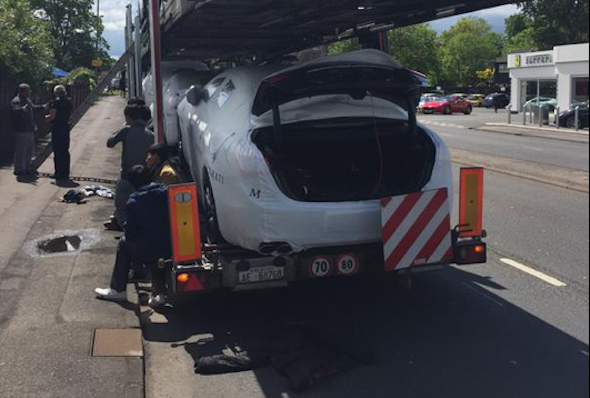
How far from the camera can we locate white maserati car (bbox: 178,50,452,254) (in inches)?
199

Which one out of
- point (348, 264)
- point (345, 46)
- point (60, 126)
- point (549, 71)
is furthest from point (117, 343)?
point (60, 126)

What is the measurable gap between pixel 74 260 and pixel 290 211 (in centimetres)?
332

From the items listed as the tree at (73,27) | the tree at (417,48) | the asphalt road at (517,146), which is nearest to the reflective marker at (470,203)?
the tree at (417,48)

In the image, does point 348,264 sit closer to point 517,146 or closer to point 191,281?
point 191,281

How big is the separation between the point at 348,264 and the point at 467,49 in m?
3.68

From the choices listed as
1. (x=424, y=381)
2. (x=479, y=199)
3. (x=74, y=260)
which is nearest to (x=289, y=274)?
(x=424, y=381)

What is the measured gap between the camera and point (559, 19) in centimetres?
251

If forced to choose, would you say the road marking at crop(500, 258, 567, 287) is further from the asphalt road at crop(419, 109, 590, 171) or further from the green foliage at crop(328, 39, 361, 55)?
the asphalt road at crop(419, 109, 590, 171)

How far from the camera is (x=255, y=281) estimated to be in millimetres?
5023

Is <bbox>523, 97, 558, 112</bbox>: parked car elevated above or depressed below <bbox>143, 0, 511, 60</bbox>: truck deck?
below

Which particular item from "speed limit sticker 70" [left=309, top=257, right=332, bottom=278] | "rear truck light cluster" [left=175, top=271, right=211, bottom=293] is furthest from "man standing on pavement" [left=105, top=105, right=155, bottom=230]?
"speed limit sticker 70" [left=309, top=257, right=332, bottom=278]

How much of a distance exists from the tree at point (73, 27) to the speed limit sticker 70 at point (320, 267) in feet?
232

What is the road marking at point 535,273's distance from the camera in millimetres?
6722

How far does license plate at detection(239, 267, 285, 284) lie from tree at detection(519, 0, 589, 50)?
7.65 feet
